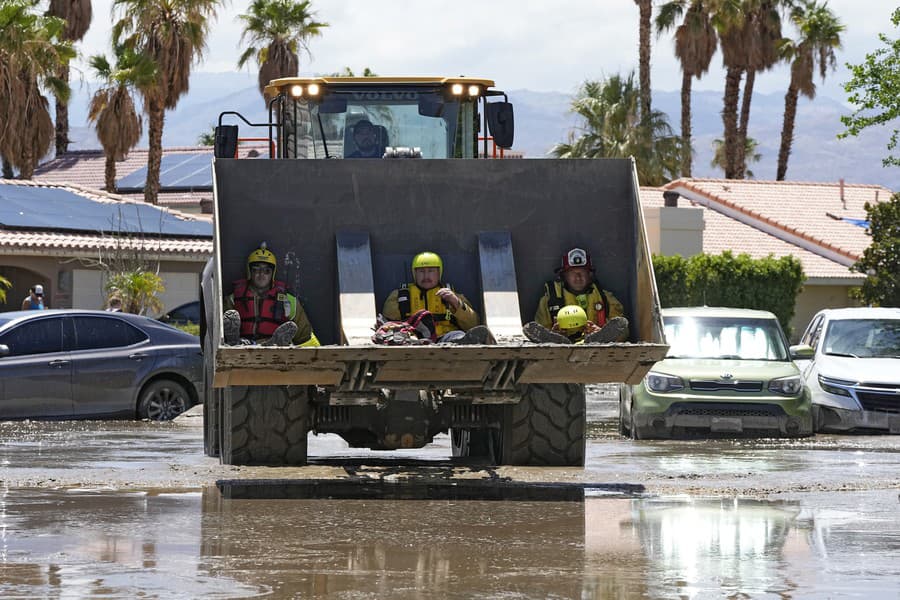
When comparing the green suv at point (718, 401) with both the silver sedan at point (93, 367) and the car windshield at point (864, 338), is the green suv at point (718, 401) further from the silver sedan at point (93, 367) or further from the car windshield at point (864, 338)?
the silver sedan at point (93, 367)

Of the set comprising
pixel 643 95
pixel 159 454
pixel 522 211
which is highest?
pixel 643 95

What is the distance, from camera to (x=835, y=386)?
19.3 m

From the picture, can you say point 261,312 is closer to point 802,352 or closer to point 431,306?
point 431,306

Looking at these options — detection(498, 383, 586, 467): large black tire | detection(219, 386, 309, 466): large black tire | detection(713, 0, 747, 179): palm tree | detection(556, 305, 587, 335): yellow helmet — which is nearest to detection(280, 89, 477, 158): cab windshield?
detection(556, 305, 587, 335): yellow helmet

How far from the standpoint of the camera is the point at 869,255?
39.0 metres

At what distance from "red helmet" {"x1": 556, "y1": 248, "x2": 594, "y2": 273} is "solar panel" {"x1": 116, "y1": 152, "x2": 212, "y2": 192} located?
44826 mm

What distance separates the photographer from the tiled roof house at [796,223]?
4972 cm

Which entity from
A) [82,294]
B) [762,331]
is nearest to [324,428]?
[762,331]

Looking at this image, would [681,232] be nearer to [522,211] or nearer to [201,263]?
[201,263]

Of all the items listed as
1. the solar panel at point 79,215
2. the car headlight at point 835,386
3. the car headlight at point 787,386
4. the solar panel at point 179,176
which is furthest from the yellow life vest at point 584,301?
the solar panel at point 179,176

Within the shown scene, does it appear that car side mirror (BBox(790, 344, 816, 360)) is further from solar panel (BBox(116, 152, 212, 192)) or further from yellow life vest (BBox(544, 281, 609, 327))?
solar panel (BBox(116, 152, 212, 192))

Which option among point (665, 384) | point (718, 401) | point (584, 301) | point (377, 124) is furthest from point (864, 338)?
point (584, 301)

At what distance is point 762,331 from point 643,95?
144ft

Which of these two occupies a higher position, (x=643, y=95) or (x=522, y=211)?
(x=643, y=95)
